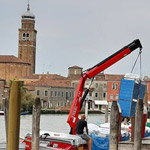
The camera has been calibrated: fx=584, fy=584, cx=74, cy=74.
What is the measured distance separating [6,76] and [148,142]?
262ft

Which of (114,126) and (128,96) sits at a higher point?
(128,96)

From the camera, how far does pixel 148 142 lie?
13094 millimetres

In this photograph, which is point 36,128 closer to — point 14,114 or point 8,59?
point 14,114

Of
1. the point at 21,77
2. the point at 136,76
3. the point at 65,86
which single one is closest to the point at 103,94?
the point at 65,86

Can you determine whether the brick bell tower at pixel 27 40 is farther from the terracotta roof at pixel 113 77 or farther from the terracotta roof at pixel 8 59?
the terracotta roof at pixel 113 77

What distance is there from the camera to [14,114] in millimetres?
8633

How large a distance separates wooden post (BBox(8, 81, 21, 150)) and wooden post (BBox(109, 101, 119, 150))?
3171mm

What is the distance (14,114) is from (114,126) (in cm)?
339

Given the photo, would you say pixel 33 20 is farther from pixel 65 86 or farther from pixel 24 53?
pixel 65 86

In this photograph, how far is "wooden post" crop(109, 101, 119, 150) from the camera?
37.6 feet

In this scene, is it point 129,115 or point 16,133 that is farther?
point 129,115

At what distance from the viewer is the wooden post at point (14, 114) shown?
8.51 metres

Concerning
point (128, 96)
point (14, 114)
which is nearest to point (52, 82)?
point (128, 96)

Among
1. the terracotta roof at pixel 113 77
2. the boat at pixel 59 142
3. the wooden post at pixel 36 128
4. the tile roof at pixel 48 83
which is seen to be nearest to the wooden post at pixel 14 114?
the wooden post at pixel 36 128
